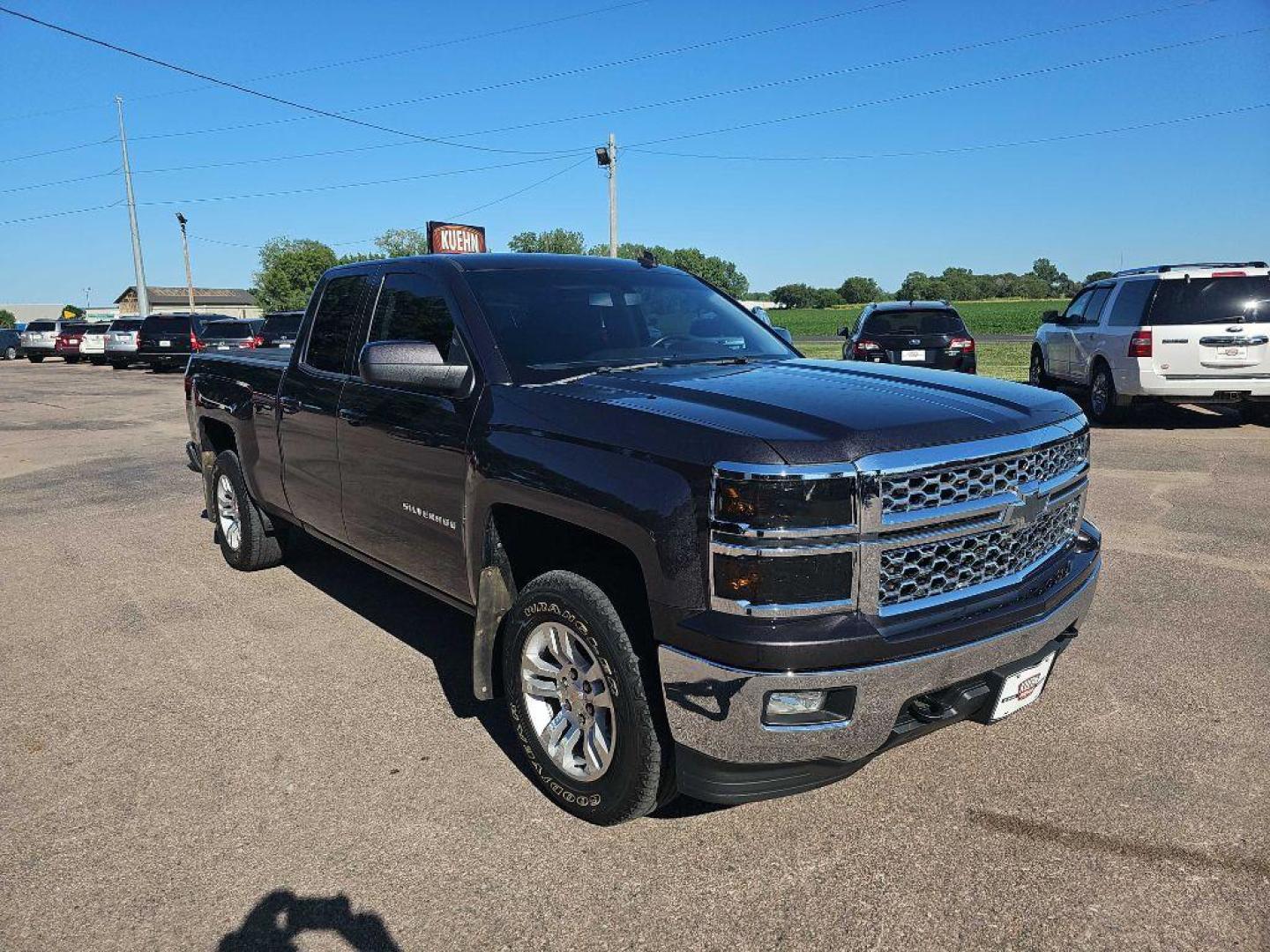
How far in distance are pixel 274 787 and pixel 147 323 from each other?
27634 millimetres

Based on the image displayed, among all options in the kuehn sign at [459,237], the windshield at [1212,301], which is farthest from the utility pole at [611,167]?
the windshield at [1212,301]

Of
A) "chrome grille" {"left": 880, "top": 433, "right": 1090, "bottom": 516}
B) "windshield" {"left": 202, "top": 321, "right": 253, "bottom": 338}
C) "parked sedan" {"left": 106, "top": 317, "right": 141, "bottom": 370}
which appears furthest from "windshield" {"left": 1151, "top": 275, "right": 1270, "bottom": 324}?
"parked sedan" {"left": 106, "top": 317, "right": 141, "bottom": 370}

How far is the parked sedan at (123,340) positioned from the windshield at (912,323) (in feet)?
78.7

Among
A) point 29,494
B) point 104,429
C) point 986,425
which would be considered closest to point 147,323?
point 104,429

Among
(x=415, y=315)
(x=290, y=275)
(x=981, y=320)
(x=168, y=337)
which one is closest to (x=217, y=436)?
(x=415, y=315)

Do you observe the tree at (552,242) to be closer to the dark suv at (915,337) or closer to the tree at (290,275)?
the tree at (290,275)

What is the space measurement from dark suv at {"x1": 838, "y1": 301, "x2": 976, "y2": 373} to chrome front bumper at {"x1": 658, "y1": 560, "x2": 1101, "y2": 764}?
38.9ft

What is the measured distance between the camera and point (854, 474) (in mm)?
2373

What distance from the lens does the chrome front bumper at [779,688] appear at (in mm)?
2383

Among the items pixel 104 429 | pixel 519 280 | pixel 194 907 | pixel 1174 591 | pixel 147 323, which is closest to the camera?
pixel 194 907

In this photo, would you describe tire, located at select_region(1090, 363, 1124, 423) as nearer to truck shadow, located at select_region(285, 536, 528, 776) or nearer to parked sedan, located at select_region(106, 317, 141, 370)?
truck shadow, located at select_region(285, 536, 528, 776)

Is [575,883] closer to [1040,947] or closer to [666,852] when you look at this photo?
[666,852]

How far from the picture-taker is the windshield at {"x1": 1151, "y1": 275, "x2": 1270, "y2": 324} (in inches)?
407

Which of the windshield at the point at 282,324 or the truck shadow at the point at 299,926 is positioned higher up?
the windshield at the point at 282,324
